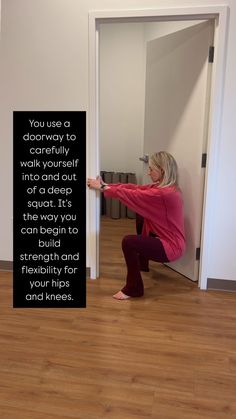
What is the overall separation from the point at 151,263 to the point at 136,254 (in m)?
0.79

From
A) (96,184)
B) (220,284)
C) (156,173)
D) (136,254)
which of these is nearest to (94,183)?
(96,184)

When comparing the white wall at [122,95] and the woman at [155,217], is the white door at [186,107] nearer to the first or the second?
the woman at [155,217]

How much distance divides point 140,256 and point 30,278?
96cm

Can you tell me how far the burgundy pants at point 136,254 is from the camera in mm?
2842

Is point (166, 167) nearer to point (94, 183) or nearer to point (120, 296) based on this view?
point (94, 183)

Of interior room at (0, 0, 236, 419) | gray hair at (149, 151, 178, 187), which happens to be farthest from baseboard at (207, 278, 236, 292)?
gray hair at (149, 151, 178, 187)

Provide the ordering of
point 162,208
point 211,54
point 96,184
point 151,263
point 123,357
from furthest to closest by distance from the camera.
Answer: point 151,263
point 96,184
point 162,208
point 211,54
point 123,357

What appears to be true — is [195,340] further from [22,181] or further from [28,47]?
[28,47]

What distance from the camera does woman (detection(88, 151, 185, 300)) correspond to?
285 cm

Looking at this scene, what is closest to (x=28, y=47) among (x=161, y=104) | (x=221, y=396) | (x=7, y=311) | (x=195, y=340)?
(x=161, y=104)

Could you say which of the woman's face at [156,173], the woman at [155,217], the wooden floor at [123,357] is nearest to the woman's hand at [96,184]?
the woman at [155,217]

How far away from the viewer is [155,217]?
9.55 ft

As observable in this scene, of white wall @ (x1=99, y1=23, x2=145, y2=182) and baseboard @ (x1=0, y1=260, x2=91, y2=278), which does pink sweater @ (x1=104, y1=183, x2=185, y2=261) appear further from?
white wall @ (x1=99, y1=23, x2=145, y2=182)

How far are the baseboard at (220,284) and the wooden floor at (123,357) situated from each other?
66 mm
